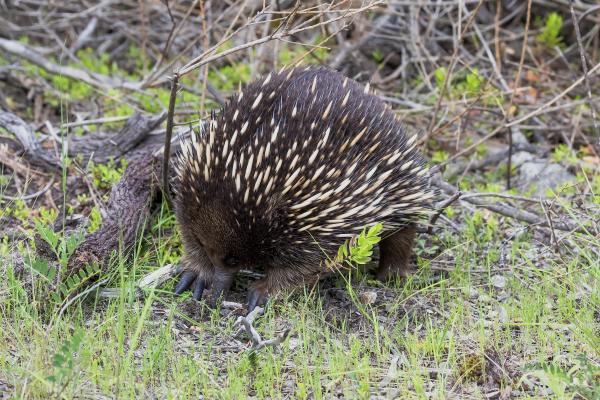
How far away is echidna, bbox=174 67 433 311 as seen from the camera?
3.61 m

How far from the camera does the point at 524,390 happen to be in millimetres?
3160

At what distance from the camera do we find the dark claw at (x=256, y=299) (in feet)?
A: 12.6

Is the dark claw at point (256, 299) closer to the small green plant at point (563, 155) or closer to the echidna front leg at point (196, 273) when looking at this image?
the echidna front leg at point (196, 273)

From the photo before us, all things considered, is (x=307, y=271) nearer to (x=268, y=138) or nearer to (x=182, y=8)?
(x=268, y=138)

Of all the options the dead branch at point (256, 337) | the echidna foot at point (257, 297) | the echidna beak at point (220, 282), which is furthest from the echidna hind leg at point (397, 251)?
the dead branch at point (256, 337)

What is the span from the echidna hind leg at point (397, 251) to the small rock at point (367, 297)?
0.22 meters

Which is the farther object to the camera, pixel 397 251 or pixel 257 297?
pixel 397 251

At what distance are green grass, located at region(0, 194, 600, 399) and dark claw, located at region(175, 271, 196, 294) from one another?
0.18ft


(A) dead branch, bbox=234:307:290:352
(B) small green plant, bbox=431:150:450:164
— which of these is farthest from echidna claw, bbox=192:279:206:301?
(B) small green plant, bbox=431:150:450:164

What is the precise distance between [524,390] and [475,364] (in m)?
0.20

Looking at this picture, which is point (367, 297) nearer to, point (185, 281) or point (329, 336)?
point (329, 336)

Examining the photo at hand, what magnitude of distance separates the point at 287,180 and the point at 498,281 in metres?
1.35

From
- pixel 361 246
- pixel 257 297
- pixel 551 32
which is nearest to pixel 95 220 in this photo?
pixel 257 297

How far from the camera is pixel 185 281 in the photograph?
3996 mm
